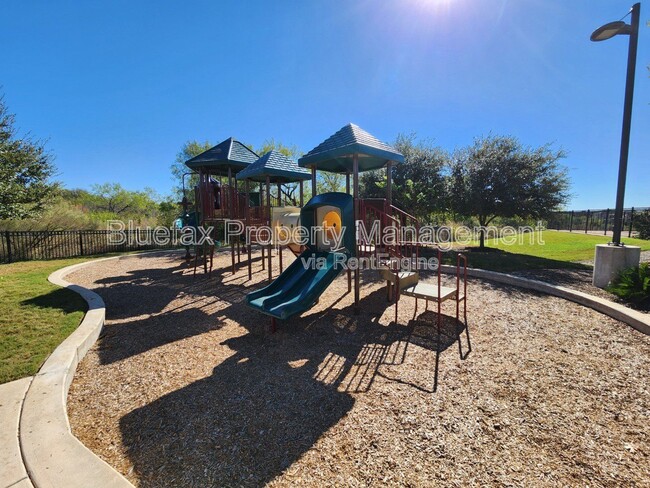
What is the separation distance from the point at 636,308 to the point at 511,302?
75.6 inches

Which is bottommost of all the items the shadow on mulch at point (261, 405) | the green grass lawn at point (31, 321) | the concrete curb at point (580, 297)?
the shadow on mulch at point (261, 405)

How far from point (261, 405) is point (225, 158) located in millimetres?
8135

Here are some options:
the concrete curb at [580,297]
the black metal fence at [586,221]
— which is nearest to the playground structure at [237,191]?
the concrete curb at [580,297]

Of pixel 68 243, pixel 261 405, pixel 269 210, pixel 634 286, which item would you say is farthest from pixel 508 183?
pixel 68 243

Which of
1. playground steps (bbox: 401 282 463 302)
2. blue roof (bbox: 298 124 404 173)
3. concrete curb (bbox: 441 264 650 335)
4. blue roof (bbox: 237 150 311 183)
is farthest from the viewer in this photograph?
blue roof (bbox: 237 150 311 183)

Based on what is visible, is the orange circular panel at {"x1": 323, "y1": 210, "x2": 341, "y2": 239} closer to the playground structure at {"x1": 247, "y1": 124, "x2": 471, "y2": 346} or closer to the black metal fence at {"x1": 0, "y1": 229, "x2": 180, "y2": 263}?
the playground structure at {"x1": 247, "y1": 124, "x2": 471, "y2": 346}

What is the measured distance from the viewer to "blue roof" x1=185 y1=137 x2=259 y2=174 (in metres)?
9.16

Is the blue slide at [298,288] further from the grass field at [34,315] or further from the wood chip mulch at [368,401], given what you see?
the grass field at [34,315]

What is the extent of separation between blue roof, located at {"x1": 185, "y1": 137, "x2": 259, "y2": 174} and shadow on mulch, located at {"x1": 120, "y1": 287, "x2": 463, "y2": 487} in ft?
20.7

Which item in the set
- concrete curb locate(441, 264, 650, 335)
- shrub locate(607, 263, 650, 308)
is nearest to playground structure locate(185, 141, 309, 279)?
concrete curb locate(441, 264, 650, 335)

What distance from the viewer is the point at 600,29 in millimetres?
6555

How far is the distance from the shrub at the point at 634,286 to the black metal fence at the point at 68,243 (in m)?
20.2

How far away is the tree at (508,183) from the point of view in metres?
12.8

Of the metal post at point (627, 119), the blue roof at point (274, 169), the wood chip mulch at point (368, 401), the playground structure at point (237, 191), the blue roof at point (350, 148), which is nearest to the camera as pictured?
the wood chip mulch at point (368, 401)
